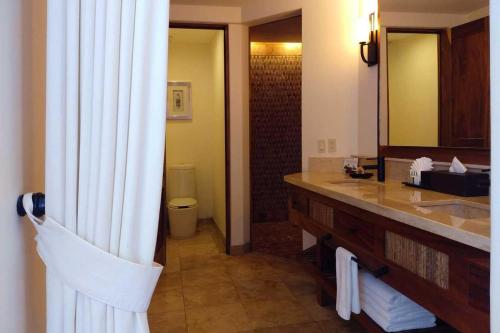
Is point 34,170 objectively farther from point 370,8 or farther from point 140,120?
point 370,8

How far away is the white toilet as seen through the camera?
14.1 ft

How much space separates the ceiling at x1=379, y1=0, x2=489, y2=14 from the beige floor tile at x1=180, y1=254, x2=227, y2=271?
2.52 m

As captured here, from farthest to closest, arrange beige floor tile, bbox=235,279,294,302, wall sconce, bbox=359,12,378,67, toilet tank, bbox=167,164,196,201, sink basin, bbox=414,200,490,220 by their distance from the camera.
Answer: toilet tank, bbox=167,164,196,201
beige floor tile, bbox=235,279,294,302
wall sconce, bbox=359,12,378,67
sink basin, bbox=414,200,490,220

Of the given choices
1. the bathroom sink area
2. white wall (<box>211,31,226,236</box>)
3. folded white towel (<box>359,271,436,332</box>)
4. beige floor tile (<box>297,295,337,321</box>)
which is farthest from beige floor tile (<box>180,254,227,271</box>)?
folded white towel (<box>359,271,436,332</box>)

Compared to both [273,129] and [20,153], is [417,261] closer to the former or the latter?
[20,153]

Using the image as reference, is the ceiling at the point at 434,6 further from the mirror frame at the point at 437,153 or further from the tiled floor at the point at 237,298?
the tiled floor at the point at 237,298

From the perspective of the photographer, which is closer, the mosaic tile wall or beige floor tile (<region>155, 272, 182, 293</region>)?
beige floor tile (<region>155, 272, 182, 293</region>)

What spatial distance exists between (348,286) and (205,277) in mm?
1641

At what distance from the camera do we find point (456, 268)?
3.53 feet

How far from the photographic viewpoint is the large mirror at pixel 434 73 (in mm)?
1737

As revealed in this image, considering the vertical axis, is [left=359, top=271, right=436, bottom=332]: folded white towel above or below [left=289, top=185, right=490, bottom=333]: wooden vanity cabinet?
below

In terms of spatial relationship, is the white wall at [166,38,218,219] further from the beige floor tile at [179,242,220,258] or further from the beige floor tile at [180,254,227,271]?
the beige floor tile at [180,254,227,271]

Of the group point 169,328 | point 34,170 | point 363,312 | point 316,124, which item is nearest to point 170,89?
point 316,124

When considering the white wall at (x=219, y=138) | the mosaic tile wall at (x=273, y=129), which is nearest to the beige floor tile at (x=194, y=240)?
the white wall at (x=219, y=138)
